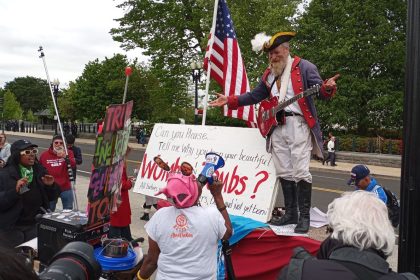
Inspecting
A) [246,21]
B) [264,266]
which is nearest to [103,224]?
[264,266]

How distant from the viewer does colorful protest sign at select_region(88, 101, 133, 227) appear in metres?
3.85

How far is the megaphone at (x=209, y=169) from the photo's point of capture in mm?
3671

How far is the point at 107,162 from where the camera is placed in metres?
4.09

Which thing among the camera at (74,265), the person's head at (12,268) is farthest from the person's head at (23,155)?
the person's head at (12,268)

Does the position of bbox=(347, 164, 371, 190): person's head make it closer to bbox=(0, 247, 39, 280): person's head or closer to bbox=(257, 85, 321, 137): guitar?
bbox=(257, 85, 321, 137): guitar

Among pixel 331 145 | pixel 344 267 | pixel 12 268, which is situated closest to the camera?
pixel 12 268

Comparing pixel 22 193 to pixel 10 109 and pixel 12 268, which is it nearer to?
pixel 12 268

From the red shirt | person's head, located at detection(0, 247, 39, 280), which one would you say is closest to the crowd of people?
person's head, located at detection(0, 247, 39, 280)

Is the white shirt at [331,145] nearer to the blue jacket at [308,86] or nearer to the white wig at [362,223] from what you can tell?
the blue jacket at [308,86]

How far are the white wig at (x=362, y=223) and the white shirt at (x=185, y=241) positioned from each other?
1.10 m

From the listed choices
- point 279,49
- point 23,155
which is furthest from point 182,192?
point 23,155

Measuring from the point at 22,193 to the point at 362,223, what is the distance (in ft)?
12.1

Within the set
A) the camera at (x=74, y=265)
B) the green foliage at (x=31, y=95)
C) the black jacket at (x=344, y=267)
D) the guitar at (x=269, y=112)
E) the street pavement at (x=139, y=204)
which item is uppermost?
the green foliage at (x=31, y=95)

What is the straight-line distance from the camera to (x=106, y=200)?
4.09 meters
